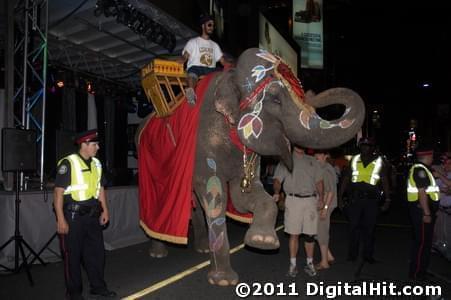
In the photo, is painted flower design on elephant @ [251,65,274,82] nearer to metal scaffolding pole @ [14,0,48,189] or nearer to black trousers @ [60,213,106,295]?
black trousers @ [60,213,106,295]

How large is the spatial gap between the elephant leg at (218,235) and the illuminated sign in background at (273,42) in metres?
12.6

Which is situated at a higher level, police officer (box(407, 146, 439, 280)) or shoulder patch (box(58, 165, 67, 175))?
shoulder patch (box(58, 165, 67, 175))

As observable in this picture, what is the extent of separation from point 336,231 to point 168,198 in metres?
5.20

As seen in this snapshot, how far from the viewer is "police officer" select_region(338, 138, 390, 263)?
6352 millimetres

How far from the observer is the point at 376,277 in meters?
5.61

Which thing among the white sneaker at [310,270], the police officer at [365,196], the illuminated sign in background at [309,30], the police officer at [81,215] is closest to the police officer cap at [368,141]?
the police officer at [365,196]

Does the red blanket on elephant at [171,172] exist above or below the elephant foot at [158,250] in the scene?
above

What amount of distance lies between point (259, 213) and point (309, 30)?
23.1 m

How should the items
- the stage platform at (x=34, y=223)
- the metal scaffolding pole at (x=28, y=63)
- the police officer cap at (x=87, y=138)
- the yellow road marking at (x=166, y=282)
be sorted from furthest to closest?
the metal scaffolding pole at (x=28, y=63), the stage platform at (x=34, y=223), the yellow road marking at (x=166, y=282), the police officer cap at (x=87, y=138)

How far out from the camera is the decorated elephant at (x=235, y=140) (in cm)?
424

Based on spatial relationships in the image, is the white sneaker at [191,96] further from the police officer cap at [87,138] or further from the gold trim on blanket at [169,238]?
the gold trim on blanket at [169,238]

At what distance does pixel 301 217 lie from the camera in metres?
5.51

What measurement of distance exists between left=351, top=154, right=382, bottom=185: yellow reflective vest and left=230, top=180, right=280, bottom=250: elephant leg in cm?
215

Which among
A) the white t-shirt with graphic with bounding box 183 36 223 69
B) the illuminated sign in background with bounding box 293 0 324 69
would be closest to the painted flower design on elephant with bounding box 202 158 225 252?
the white t-shirt with graphic with bounding box 183 36 223 69
